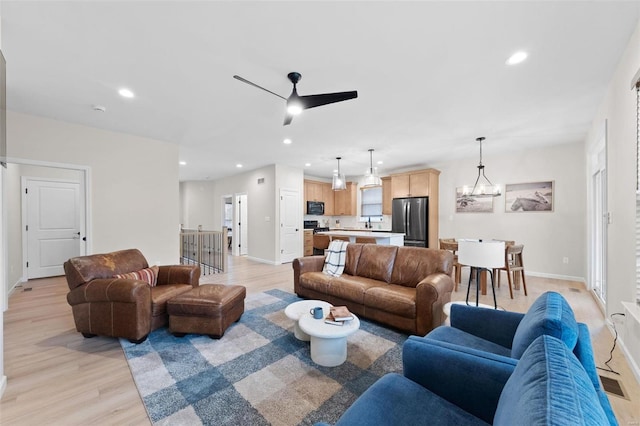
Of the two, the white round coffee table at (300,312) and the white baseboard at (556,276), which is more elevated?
the white round coffee table at (300,312)

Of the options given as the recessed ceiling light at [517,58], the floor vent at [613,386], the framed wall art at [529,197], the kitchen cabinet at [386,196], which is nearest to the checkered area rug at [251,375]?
the floor vent at [613,386]

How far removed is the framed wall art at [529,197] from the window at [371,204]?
10.9 ft

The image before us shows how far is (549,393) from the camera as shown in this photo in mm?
643

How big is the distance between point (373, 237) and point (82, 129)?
5118 mm

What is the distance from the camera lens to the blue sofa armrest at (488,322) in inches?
67.7

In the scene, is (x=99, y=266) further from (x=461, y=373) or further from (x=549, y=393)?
(x=549, y=393)

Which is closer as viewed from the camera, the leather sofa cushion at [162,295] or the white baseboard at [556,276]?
the leather sofa cushion at [162,295]

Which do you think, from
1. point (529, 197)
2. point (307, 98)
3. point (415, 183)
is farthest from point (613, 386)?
point (415, 183)

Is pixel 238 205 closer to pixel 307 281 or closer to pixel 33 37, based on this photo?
pixel 307 281

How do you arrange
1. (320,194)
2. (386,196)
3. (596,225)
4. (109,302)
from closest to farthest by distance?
(109,302) < (596,225) < (386,196) < (320,194)

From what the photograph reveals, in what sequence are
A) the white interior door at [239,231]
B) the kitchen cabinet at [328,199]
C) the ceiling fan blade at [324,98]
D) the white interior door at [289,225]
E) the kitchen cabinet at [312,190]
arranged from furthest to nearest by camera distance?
the kitchen cabinet at [328,199] → the white interior door at [239,231] → the kitchen cabinet at [312,190] → the white interior door at [289,225] → the ceiling fan blade at [324,98]

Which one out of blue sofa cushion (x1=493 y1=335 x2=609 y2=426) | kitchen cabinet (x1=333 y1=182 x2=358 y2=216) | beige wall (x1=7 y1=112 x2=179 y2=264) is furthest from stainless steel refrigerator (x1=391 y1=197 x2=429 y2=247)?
blue sofa cushion (x1=493 y1=335 x2=609 y2=426)

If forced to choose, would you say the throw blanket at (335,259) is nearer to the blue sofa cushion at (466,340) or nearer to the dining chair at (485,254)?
the dining chair at (485,254)

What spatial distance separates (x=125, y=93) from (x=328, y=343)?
3415mm
